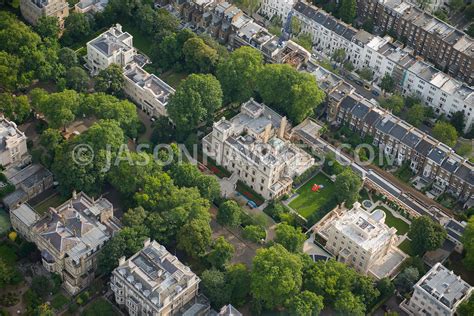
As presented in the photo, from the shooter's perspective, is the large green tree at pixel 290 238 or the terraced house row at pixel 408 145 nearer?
the large green tree at pixel 290 238

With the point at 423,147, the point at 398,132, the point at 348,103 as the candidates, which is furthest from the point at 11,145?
the point at 423,147

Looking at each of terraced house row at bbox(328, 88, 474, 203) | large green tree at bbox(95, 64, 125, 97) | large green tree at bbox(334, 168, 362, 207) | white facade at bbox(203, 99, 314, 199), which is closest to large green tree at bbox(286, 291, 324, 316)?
large green tree at bbox(334, 168, 362, 207)

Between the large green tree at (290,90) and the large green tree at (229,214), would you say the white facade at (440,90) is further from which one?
the large green tree at (229,214)

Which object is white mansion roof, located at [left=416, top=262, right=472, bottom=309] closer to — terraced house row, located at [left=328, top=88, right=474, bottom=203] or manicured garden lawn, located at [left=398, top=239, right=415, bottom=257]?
manicured garden lawn, located at [left=398, top=239, right=415, bottom=257]

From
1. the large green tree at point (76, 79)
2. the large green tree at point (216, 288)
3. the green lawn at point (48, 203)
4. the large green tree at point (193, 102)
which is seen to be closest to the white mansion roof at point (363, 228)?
the large green tree at point (216, 288)

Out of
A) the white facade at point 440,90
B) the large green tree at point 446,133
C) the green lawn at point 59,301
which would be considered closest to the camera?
the green lawn at point 59,301

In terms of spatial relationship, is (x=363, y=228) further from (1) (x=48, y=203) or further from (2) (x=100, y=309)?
(1) (x=48, y=203)
